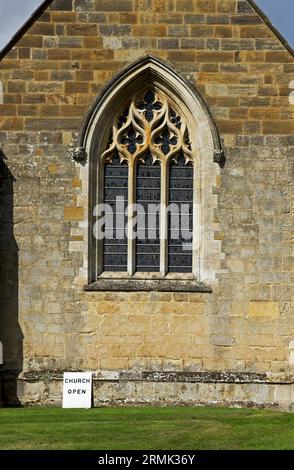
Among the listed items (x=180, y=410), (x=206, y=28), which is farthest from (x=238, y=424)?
(x=206, y=28)

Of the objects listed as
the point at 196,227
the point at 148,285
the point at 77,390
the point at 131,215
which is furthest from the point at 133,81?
the point at 77,390

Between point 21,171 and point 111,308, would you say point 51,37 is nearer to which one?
point 21,171

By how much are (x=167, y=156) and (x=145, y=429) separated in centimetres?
599

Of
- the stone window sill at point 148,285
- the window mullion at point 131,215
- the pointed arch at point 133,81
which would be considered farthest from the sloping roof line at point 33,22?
the stone window sill at point 148,285

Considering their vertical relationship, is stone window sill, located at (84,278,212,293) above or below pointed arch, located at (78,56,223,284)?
below

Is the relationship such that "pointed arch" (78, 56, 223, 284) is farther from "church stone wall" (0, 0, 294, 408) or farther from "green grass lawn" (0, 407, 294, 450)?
"green grass lawn" (0, 407, 294, 450)

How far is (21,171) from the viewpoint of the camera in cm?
1869

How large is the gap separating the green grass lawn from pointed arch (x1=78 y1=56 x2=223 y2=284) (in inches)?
109

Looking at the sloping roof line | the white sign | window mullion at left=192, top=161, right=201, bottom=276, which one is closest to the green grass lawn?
the white sign

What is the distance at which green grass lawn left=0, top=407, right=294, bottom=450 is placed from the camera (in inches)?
533

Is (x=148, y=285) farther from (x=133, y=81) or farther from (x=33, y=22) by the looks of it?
(x=33, y=22)

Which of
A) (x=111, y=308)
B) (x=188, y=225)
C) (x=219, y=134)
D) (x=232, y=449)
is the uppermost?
(x=219, y=134)

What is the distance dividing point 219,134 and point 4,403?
6199 mm

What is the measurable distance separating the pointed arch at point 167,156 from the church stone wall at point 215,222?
0.17 metres
